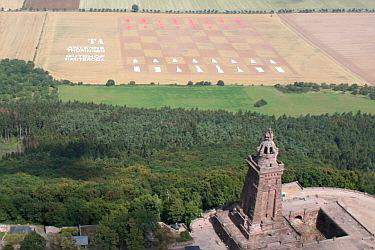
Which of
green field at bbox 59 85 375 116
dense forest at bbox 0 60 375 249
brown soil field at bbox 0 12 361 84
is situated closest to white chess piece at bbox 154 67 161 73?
brown soil field at bbox 0 12 361 84

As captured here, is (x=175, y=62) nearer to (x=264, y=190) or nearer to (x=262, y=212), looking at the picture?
(x=262, y=212)

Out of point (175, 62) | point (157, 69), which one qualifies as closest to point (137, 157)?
point (157, 69)

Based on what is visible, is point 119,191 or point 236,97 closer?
point 119,191

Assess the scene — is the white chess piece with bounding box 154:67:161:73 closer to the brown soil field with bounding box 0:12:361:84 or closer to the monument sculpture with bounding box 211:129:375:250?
the brown soil field with bounding box 0:12:361:84

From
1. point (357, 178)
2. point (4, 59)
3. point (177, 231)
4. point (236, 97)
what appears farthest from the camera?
point (4, 59)

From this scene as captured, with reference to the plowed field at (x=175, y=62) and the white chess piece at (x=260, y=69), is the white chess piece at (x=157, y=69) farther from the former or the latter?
the white chess piece at (x=260, y=69)

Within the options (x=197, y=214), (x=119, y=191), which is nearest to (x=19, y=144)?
(x=119, y=191)

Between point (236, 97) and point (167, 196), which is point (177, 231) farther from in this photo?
point (236, 97)
